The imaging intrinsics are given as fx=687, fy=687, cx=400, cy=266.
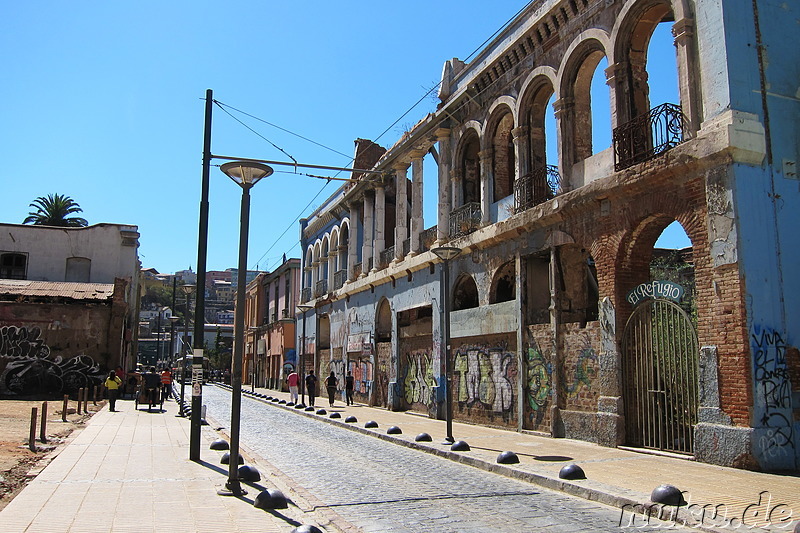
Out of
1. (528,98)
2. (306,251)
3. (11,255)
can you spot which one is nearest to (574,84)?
(528,98)

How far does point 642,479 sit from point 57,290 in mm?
30757

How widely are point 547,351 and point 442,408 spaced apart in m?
6.06

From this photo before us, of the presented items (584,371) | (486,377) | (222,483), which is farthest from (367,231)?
(222,483)

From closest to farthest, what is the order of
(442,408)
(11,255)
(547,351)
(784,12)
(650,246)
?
(784,12) → (650,246) → (547,351) → (442,408) → (11,255)

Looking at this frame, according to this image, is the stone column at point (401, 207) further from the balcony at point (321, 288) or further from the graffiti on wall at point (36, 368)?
the graffiti on wall at point (36, 368)

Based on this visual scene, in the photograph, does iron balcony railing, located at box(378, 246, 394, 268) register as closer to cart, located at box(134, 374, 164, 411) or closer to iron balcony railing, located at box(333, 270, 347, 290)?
iron balcony railing, located at box(333, 270, 347, 290)

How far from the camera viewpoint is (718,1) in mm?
11898

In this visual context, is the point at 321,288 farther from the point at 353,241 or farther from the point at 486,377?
the point at 486,377

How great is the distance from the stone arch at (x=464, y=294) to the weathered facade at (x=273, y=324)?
69.9ft

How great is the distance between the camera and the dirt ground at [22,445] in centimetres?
921

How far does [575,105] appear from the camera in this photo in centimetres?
1599

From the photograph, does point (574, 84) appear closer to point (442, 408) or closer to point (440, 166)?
point (440, 166)

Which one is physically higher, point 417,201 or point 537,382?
point 417,201

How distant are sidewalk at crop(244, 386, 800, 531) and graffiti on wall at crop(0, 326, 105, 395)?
2085 cm
